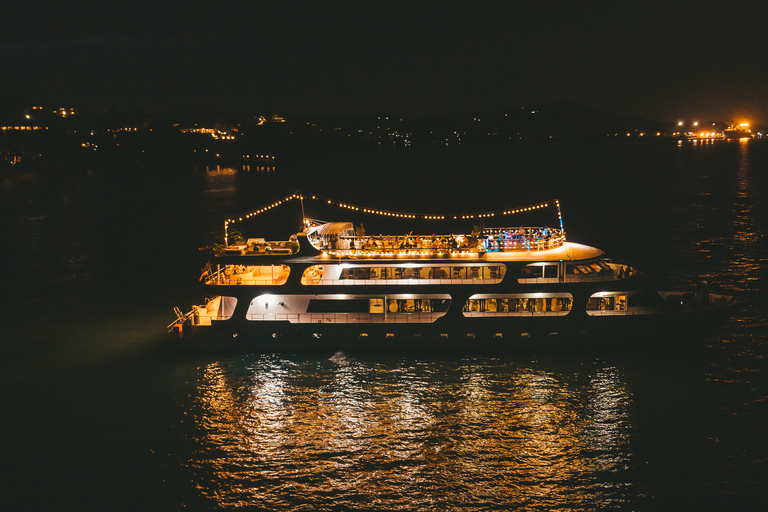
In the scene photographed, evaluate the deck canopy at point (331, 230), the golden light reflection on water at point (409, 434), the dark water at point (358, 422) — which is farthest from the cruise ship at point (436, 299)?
the golden light reflection on water at point (409, 434)

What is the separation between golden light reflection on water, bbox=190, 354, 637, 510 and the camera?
18.5m

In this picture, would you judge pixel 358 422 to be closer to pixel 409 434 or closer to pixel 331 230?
pixel 409 434

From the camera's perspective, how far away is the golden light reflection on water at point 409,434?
60.7ft

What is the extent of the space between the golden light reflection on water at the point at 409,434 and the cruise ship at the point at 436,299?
61.3 inches

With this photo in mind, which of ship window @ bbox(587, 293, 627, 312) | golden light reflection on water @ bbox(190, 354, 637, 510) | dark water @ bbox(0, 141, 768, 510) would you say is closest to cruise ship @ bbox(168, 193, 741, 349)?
ship window @ bbox(587, 293, 627, 312)

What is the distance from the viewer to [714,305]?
94.6 ft

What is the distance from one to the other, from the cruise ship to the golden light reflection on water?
156 cm

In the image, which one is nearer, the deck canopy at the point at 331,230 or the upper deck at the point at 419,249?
the upper deck at the point at 419,249

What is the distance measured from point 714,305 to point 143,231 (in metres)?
63.0

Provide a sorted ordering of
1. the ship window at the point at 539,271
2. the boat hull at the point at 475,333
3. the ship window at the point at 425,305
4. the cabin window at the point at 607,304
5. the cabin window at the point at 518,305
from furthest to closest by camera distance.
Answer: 1. the ship window at the point at 425,305
2. the ship window at the point at 539,271
3. the cabin window at the point at 518,305
4. the cabin window at the point at 607,304
5. the boat hull at the point at 475,333

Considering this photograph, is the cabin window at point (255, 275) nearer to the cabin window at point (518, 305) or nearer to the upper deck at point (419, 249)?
the upper deck at point (419, 249)

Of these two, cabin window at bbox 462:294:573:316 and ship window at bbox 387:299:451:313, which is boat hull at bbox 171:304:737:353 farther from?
ship window at bbox 387:299:451:313

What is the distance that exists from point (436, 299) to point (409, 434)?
27.7 feet

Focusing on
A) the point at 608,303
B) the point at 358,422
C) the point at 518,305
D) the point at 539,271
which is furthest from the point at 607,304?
→ the point at 358,422
